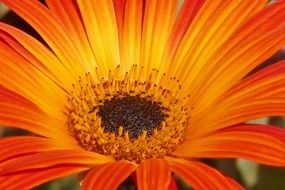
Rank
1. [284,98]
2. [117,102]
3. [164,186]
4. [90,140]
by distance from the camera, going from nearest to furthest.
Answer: [164,186], [284,98], [90,140], [117,102]

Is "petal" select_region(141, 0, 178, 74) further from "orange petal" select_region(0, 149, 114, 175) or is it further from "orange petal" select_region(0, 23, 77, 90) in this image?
"orange petal" select_region(0, 149, 114, 175)

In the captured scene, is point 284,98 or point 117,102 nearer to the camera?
point 284,98

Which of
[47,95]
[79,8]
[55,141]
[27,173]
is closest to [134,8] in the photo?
[79,8]

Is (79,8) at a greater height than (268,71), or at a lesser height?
greater

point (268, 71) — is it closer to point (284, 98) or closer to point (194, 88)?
point (284, 98)

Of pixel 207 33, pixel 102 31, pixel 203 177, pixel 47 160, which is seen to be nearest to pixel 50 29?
pixel 102 31

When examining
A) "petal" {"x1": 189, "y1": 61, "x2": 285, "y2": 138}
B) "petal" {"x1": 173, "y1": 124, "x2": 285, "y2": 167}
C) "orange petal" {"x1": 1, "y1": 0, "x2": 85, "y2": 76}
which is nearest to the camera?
"petal" {"x1": 173, "y1": 124, "x2": 285, "y2": 167}

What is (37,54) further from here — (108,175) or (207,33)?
(108,175)

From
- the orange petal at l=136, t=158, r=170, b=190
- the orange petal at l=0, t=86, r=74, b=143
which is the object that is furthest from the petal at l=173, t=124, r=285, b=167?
the orange petal at l=0, t=86, r=74, b=143
